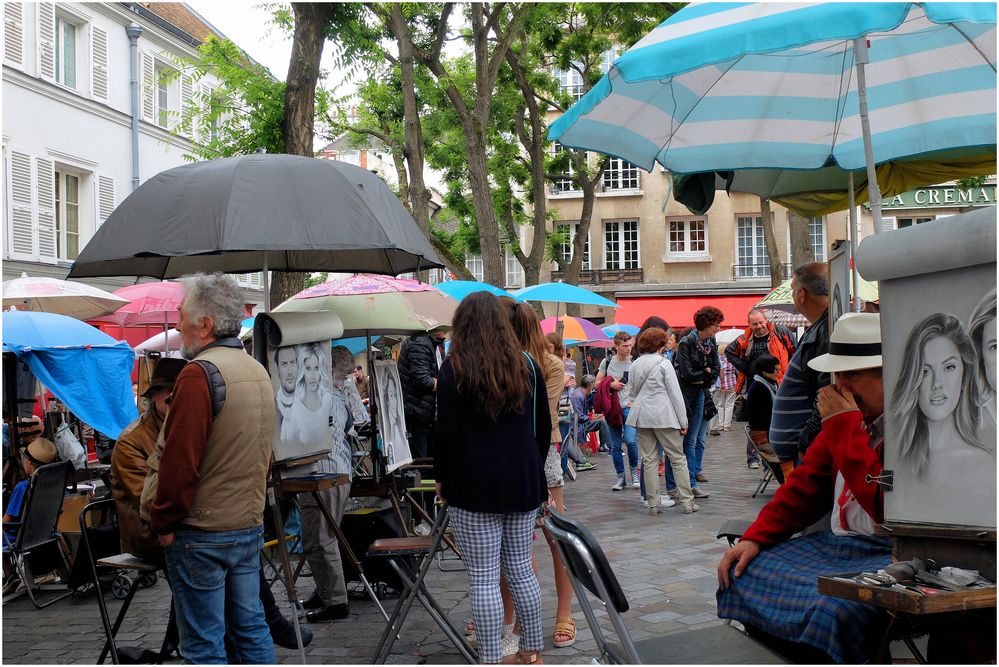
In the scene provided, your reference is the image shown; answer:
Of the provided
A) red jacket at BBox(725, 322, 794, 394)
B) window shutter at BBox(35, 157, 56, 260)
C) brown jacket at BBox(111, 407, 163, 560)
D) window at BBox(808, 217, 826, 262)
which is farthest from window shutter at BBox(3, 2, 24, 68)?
window at BBox(808, 217, 826, 262)

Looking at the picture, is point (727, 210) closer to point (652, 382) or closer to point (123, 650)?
point (652, 382)

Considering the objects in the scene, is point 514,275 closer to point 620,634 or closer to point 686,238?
point 686,238

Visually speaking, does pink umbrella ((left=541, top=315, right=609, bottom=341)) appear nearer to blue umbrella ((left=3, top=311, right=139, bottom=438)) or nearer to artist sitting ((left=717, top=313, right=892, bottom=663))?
blue umbrella ((left=3, top=311, right=139, bottom=438))

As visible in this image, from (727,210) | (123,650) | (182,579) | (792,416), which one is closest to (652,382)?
(792,416)

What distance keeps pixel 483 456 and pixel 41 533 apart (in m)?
4.27

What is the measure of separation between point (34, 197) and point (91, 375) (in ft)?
49.6

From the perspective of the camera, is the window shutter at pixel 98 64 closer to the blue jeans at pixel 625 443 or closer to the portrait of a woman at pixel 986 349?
the blue jeans at pixel 625 443

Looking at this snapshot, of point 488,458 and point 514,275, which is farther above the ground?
point 514,275

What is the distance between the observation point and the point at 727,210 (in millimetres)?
38969

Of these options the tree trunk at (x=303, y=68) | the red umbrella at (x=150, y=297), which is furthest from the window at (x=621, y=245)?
the tree trunk at (x=303, y=68)

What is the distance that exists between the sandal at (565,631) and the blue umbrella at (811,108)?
269 cm

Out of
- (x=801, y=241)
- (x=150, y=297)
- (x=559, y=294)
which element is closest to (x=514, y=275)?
(x=801, y=241)

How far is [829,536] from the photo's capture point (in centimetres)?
370

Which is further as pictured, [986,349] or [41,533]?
[41,533]
